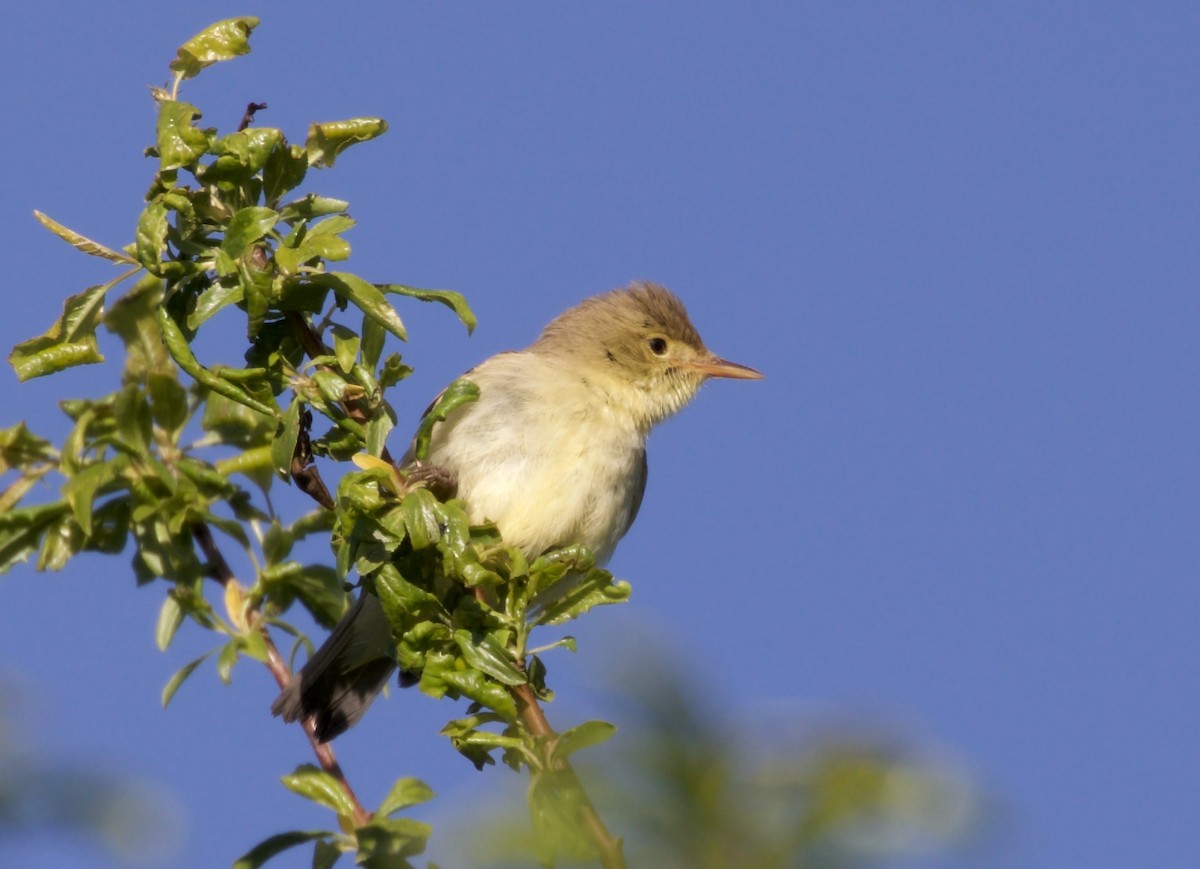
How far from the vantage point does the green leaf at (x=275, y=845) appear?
9.98 ft

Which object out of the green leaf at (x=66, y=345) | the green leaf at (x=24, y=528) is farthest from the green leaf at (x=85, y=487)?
the green leaf at (x=66, y=345)

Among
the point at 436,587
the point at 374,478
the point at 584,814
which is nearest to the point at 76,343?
the point at 374,478

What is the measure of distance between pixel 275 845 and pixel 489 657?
639 mm

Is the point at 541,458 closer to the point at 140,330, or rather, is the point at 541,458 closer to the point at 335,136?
the point at 140,330

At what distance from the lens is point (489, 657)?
304 cm

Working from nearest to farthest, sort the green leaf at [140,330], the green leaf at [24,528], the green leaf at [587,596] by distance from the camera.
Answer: the green leaf at [587,596] < the green leaf at [24,528] < the green leaf at [140,330]

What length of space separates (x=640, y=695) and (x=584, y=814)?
0.34 metres

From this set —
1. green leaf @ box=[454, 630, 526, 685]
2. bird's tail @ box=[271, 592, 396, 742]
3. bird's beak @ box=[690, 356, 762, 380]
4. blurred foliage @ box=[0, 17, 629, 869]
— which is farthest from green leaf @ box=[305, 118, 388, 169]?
bird's beak @ box=[690, 356, 762, 380]

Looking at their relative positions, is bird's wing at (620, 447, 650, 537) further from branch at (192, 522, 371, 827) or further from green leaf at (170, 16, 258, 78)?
green leaf at (170, 16, 258, 78)

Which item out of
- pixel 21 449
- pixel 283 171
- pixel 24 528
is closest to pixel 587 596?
pixel 283 171

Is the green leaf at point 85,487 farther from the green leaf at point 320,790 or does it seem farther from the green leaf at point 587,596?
the green leaf at point 587,596

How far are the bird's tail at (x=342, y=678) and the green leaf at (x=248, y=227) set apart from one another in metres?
2.67

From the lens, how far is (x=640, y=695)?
1.25 metres

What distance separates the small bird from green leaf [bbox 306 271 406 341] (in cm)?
205
